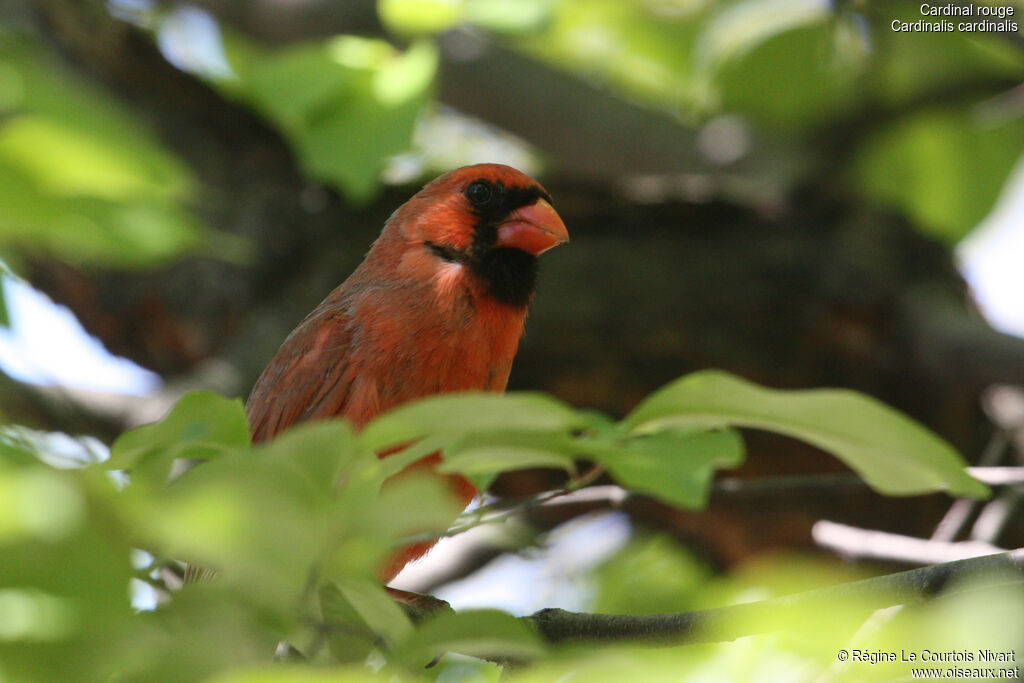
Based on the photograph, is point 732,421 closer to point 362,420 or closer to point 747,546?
point 362,420

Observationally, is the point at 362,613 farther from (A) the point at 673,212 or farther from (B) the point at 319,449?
(A) the point at 673,212

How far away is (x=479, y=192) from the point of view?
3.10 metres

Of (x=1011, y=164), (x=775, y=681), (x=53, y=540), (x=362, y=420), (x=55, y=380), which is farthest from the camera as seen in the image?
(x=1011, y=164)

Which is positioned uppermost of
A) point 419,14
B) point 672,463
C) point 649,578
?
point 419,14

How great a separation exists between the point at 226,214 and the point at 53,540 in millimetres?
3403

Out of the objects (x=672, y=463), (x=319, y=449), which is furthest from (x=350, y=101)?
(x=319, y=449)

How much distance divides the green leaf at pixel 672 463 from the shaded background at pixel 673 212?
7.17 feet

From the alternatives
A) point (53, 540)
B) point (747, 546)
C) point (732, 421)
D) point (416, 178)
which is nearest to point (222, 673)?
point (53, 540)

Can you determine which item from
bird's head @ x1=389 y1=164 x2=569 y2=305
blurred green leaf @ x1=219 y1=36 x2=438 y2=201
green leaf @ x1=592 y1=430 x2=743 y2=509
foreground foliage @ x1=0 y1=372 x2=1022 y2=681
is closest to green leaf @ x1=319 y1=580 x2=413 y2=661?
foreground foliage @ x1=0 y1=372 x2=1022 y2=681

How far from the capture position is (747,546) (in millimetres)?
4051

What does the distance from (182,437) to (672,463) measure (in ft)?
1.78

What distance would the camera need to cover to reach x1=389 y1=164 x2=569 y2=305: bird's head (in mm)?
2887

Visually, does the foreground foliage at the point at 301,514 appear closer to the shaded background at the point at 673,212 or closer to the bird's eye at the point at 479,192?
the bird's eye at the point at 479,192

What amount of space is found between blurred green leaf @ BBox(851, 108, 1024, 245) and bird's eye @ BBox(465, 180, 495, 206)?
1.73 metres
